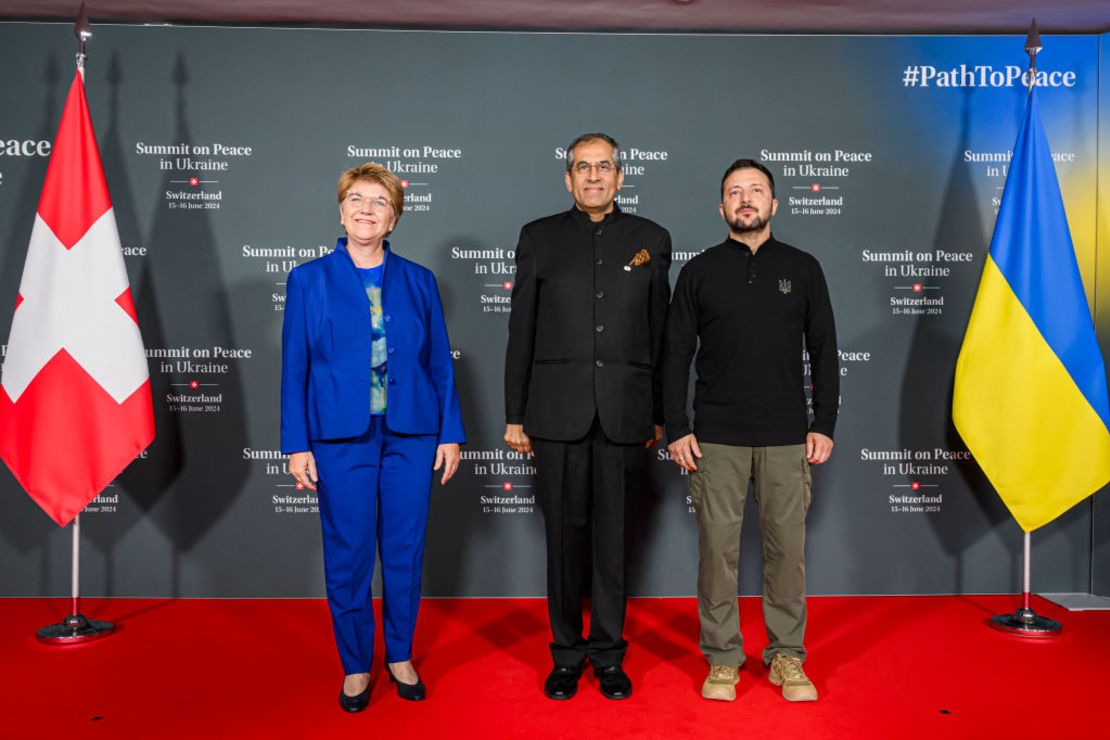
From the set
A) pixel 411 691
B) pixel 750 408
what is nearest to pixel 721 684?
pixel 750 408

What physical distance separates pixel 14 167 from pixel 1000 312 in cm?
430

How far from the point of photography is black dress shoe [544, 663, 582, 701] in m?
2.54

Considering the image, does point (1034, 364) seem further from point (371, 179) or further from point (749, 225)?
point (371, 179)

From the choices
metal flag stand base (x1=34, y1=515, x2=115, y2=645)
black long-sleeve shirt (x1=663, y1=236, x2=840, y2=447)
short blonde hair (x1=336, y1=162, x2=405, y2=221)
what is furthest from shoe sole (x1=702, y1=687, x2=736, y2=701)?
metal flag stand base (x1=34, y1=515, x2=115, y2=645)

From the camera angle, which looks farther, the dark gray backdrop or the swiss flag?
the dark gray backdrop

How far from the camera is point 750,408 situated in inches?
100

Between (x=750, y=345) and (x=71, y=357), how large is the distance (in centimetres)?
258

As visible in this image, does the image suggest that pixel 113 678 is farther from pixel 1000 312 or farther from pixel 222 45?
pixel 1000 312

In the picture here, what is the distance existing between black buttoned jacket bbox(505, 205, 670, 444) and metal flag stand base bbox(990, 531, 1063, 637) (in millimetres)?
1781

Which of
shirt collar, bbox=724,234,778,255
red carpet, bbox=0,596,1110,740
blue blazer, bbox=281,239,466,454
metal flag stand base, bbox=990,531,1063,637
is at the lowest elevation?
red carpet, bbox=0,596,1110,740

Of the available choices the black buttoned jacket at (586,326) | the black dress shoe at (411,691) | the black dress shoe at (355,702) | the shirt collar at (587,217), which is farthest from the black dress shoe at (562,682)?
the shirt collar at (587,217)

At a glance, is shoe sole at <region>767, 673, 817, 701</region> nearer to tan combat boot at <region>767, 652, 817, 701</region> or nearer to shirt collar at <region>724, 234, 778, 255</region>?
tan combat boot at <region>767, 652, 817, 701</region>

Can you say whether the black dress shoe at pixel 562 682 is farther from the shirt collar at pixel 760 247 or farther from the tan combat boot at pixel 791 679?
the shirt collar at pixel 760 247

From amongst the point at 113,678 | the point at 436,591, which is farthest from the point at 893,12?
the point at 113,678
